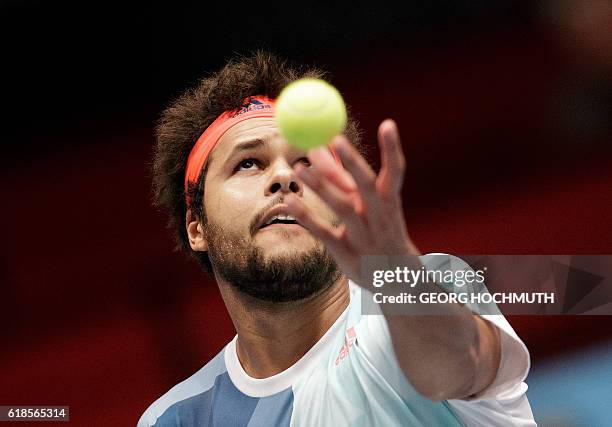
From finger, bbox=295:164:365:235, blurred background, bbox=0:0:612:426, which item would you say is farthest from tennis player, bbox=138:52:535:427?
blurred background, bbox=0:0:612:426

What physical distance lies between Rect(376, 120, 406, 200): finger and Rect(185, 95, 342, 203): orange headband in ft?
1.77

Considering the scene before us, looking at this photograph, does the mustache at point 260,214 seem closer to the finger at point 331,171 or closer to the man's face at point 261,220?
the man's face at point 261,220

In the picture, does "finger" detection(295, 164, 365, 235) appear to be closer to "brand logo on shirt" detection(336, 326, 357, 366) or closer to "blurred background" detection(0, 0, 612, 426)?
"brand logo on shirt" detection(336, 326, 357, 366)

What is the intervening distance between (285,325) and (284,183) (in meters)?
0.18

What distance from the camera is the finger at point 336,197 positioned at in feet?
2.06

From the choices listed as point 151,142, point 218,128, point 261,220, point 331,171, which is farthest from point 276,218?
point 151,142

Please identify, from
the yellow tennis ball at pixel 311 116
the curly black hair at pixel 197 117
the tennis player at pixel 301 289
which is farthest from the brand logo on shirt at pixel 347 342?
the curly black hair at pixel 197 117

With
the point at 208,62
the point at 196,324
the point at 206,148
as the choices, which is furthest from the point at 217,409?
the point at 208,62

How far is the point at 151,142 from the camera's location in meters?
1.78

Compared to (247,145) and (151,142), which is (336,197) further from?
(151,142)

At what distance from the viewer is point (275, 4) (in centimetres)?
157

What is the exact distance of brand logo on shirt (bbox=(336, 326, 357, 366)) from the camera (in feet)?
2.88

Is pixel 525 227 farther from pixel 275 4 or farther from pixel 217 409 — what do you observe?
pixel 217 409

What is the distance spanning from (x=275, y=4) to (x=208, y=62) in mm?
172
